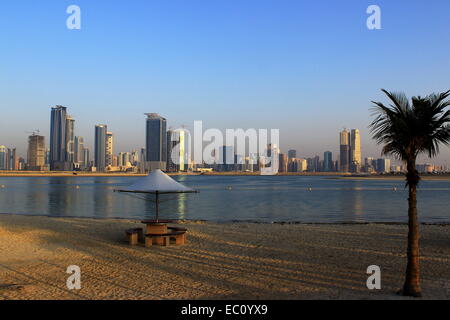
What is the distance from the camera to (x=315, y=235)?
1739cm

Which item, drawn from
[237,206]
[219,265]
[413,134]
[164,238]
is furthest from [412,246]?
[237,206]

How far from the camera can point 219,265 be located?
36.2 feet

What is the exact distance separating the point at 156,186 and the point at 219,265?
4790mm

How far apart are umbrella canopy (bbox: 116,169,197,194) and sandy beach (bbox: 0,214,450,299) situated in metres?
2.16

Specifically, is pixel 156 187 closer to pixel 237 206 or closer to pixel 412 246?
pixel 412 246

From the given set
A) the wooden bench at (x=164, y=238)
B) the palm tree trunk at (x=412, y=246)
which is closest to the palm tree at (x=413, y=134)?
the palm tree trunk at (x=412, y=246)

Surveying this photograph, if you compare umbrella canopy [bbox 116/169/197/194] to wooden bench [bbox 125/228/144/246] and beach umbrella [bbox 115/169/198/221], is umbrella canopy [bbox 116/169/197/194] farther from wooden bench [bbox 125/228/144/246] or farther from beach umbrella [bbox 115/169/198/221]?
wooden bench [bbox 125/228/144/246]

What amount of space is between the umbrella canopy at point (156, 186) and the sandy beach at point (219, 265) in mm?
2160

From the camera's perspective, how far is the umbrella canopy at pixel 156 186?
1427 cm

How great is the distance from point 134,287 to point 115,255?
412 cm

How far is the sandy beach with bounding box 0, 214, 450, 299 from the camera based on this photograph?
820 centimetres

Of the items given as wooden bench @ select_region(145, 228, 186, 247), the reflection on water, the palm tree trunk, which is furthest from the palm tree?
the reflection on water
